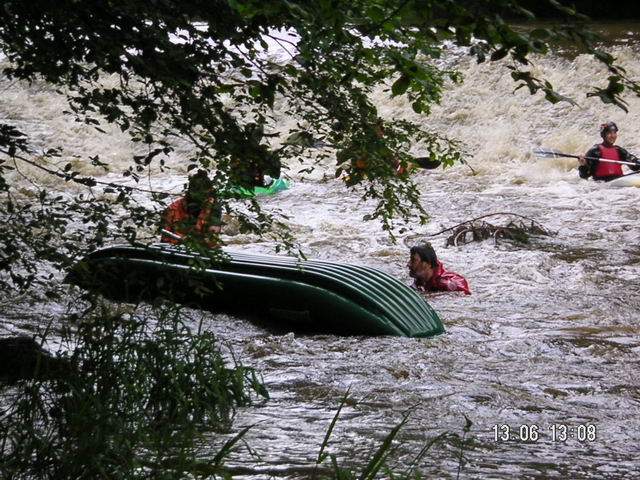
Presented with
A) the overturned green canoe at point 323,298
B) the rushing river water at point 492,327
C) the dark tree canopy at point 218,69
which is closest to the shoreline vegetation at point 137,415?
the rushing river water at point 492,327

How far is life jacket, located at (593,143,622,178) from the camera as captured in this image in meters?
13.2

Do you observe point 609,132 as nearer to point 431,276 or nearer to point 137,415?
point 431,276

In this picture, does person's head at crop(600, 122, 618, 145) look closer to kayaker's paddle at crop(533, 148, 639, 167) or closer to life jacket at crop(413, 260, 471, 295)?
kayaker's paddle at crop(533, 148, 639, 167)

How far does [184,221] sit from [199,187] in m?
0.14

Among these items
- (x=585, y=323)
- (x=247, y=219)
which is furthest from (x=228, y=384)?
(x=585, y=323)

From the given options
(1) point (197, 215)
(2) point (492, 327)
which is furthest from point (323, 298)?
(1) point (197, 215)

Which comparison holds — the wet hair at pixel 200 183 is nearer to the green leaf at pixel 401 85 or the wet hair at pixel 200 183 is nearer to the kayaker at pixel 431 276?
the green leaf at pixel 401 85

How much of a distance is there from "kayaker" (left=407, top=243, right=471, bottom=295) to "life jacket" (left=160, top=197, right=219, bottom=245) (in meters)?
4.27

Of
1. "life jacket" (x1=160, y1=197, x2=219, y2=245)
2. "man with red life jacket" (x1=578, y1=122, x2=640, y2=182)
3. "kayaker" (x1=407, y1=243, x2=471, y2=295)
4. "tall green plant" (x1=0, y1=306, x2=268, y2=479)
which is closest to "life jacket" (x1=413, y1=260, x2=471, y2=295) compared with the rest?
"kayaker" (x1=407, y1=243, x2=471, y2=295)

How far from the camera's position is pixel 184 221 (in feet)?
12.5

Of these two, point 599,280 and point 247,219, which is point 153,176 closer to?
point 599,280

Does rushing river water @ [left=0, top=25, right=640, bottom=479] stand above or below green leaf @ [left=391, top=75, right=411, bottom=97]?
below

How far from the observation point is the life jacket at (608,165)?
13.2 metres

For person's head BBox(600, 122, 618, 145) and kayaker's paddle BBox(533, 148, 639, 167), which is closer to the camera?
person's head BBox(600, 122, 618, 145)
